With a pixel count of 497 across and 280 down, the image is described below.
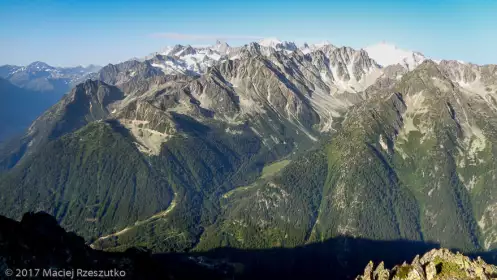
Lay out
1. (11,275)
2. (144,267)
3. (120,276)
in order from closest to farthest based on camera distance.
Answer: (11,275) < (120,276) < (144,267)

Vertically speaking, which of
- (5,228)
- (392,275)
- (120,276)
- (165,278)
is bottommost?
(165,278)

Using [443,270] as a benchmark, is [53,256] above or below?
below

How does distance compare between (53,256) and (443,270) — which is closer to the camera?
(443,270)

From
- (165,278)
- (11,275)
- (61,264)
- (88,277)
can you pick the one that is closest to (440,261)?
(165,278)

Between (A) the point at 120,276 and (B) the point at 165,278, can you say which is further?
(B) the point at 165,278

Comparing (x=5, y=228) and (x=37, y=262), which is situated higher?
(x=5, y=228)

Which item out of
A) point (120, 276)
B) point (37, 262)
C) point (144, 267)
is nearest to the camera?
point (37, 262)

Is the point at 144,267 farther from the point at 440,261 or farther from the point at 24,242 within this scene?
the point at 440,261

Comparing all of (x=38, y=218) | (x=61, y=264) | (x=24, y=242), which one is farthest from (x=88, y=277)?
(x=38, y=218)

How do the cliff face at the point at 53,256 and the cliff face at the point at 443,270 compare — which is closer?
the cliff face at the point at 443,270

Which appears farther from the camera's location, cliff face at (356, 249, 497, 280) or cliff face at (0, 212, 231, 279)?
cliff face at (0, 212, 231, 279)
